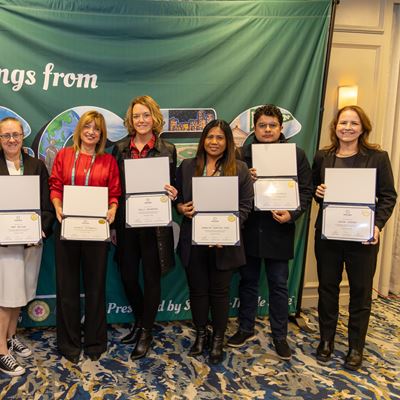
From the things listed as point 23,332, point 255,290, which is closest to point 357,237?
point 255,290

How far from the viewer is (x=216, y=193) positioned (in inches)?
92.6

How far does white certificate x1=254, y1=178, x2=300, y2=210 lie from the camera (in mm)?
2496

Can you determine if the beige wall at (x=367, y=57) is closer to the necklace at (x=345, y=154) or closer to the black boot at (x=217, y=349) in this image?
the necklace at (x=345, y=154)

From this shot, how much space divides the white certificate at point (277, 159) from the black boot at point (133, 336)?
1403 millimetres

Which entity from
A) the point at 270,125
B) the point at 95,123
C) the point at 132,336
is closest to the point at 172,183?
the point at 95,123

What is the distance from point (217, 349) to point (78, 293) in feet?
3.15

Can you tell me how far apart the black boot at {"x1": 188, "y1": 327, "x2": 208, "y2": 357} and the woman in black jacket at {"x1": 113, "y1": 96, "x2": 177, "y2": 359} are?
302 millimetres

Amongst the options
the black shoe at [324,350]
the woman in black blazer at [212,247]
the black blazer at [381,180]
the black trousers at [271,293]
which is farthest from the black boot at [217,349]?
the black blazer at [381,180]

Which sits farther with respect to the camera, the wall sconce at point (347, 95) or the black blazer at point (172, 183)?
the wall sconce at point (347, 95)

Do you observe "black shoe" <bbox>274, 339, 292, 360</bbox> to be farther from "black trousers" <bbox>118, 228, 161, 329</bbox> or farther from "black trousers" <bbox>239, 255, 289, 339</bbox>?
"black trousers" <bbox>118, 228, 161, 329</bbox>

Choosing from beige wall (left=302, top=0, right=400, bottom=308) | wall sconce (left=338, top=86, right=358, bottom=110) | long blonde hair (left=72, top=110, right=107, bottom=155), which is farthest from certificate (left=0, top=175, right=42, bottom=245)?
wall sconce (left=338, top=86, right=358, bottom=110)

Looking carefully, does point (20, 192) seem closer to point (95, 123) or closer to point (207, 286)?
point (95, 123)

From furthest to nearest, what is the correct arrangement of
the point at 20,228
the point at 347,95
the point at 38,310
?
the point at 347,95 < the point at 38,310 < the point at 20,228

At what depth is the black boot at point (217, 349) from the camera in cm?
255
